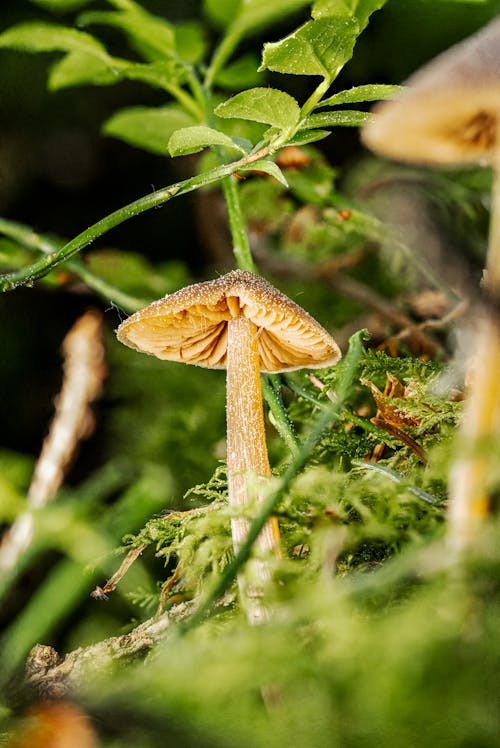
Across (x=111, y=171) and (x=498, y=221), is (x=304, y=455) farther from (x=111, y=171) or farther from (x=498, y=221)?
(x=111, y=171)

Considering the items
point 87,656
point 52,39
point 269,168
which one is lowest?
point 87,656

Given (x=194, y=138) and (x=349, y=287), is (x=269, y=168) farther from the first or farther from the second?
(x=349, y=287)

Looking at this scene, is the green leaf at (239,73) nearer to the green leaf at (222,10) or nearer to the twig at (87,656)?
the green leaf at (222,10)

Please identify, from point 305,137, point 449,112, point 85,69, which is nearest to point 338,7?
point 305,137

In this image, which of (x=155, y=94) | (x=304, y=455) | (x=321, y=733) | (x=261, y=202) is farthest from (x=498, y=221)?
(x=155, y=94)

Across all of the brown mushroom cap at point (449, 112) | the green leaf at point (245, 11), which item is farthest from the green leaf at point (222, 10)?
the brown mushroom cap at point (449, 112)

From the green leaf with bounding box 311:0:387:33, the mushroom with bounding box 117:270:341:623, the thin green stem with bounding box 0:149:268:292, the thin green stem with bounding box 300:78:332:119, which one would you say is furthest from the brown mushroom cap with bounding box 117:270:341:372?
the green leaf with bounding box 311:0:387:33

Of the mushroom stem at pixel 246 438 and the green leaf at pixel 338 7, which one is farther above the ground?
the green leaf at pixel 338 7

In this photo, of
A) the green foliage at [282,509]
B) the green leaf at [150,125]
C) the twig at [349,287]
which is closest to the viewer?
the green foliage at [282,509]
